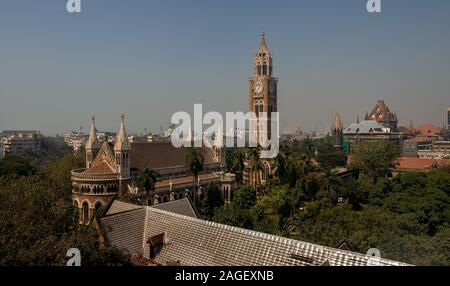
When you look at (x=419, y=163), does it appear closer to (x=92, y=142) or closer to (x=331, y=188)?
(x=331, y=188)

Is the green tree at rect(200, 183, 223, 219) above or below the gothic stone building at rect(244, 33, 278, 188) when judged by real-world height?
below

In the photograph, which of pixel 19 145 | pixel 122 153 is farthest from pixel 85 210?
pixel 19 145

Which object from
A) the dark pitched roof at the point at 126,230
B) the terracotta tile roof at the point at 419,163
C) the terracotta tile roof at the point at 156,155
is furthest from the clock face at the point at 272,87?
the dark pitched roof at the point at 126,230

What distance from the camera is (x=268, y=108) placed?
220ft

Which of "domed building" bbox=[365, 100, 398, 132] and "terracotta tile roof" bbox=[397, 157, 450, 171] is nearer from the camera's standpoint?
"terracotta tile roof" bbox=[397, 157, 450, 171]

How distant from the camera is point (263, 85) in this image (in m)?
66.5

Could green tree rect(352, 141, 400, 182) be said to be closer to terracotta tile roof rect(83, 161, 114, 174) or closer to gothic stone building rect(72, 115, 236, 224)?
gothic stone building rect(72, 115, 236, 224)

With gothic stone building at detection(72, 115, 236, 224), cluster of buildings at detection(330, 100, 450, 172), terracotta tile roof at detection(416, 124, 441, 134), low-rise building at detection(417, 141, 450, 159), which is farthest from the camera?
terracotta tile roof at detection(416, 124, 441, 134)

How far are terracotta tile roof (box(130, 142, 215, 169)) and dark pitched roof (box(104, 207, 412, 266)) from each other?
27.5 meters

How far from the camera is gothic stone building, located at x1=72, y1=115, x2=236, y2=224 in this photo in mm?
42062

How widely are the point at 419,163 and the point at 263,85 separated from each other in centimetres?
4288

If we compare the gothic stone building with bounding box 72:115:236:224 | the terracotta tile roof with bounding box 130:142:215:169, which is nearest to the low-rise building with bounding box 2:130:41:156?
the terracotta tile roof with bounding box 130:142:215:169
